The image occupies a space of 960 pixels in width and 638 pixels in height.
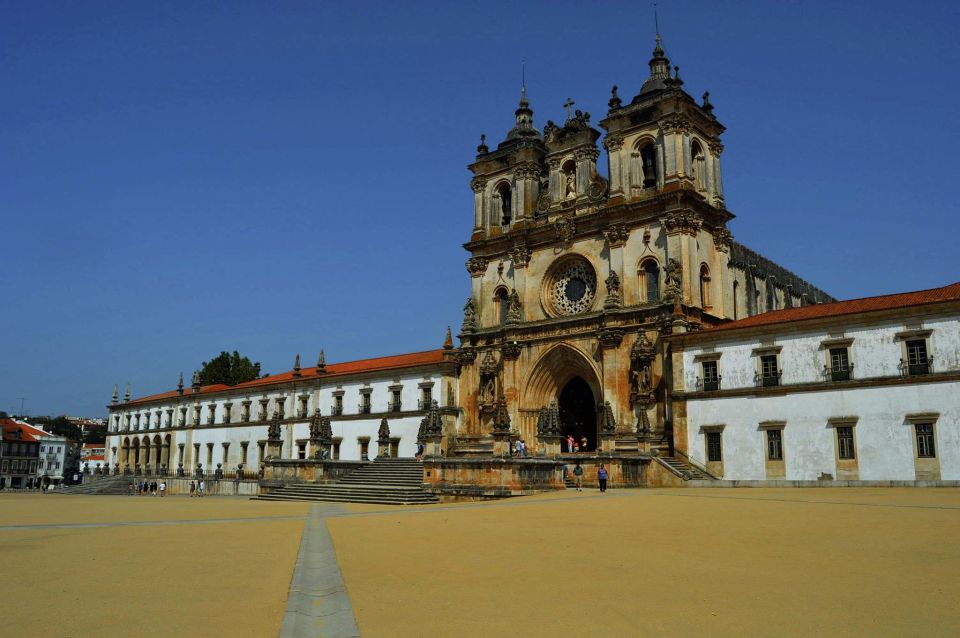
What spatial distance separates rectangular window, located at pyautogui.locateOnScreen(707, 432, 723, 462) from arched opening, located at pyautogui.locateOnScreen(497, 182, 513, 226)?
816 inches

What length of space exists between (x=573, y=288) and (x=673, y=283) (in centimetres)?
783

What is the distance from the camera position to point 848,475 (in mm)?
31969

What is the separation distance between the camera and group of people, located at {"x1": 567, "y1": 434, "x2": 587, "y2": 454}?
135 feet

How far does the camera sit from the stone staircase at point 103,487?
206ft

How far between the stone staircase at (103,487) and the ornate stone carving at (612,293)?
42.4 metres

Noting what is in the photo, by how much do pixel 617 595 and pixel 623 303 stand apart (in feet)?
111

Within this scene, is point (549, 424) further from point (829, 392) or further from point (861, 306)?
point (861, 306)

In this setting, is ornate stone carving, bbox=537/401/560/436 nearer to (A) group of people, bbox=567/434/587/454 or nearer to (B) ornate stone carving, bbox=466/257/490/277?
(A) group of people, bbox=567/434/587/454

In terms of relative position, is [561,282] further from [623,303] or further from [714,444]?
[714,444]

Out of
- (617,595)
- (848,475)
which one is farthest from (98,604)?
(848,475)

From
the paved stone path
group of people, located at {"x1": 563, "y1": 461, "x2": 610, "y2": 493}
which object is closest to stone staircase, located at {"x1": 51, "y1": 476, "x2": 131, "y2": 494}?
group of people, located at {"x1": 563, "y1": 461, "x2": 610, "y2": 493}

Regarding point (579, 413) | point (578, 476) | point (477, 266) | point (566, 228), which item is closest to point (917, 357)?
point (578, 476)

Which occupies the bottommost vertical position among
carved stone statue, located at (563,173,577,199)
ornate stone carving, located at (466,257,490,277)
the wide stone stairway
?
the wide stone stairway

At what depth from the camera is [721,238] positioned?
143 feet
